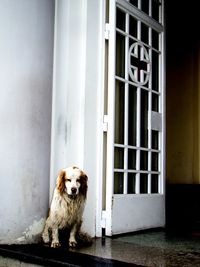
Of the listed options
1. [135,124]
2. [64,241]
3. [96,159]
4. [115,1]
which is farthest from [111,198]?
[115,1]

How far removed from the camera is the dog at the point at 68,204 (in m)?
2.87

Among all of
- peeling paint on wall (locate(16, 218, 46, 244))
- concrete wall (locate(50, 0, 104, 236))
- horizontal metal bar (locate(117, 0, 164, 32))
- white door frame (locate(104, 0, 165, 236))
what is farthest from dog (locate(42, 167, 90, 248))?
horizontal metal bar (locate(117, 0, 164, 32))

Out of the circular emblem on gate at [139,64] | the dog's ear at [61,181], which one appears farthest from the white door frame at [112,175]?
the dog's ear at [61,181]

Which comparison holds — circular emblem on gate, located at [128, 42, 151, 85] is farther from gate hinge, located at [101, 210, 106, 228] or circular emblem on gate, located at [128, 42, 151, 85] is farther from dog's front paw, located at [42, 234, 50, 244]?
dog's front paw, located at [42, 234, 50, 244]

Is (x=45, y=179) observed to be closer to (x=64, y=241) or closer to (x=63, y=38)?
(x=64, y=241)

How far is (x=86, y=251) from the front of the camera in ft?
9.11

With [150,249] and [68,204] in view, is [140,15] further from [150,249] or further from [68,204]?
[150,249]

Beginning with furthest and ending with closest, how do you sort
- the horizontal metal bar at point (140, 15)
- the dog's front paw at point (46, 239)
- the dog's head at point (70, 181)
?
1. the horizontal metal bar at point (140, 15)
2. the dog's front paw at point (46, 239)
3. the dog's head at point (70, 181)

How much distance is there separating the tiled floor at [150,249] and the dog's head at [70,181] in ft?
1.38

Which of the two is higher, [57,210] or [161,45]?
[161,45]

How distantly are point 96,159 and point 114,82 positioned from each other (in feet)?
2.34

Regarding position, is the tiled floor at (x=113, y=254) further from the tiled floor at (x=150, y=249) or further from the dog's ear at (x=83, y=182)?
the dog's ear at (x=83, y=182)

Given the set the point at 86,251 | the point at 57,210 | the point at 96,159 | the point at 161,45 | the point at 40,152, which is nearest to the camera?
the point at 86,251

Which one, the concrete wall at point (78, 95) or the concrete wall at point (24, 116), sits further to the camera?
the concrete wall at point (78, 95)
